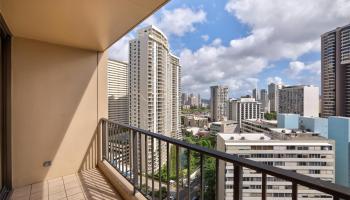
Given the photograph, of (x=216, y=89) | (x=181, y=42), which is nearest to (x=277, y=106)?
(x=216, y=89)

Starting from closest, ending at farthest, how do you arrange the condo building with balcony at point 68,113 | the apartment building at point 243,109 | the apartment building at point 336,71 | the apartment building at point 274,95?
the condo building with balcony at point 68,113 < the apartment building at point 336,71 < the apartment building at point 243,109 < the apartment building at point 274,95

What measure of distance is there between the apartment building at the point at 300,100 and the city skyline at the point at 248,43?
802mm

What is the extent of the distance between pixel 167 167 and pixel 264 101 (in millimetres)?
22531

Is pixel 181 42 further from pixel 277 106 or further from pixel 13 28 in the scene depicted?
pixel 13 28

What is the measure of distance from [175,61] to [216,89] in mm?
7898

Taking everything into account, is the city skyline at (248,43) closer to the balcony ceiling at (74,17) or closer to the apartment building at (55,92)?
the apartment building at (55,92)

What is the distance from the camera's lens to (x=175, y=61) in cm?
1545

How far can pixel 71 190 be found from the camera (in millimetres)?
2859

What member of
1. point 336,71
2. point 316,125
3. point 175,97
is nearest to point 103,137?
point 316,125

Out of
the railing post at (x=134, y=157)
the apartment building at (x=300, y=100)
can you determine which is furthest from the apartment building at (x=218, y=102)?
the railing post at (x=134, y=157)

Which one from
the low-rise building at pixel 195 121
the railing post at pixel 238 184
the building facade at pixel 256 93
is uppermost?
the building facade at pixel 256 93

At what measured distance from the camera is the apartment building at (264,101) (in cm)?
2066

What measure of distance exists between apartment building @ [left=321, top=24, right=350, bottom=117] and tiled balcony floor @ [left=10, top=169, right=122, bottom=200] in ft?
36.7

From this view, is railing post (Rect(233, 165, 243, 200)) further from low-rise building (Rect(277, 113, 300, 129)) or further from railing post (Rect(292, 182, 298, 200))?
low-rise building (Rect(277, 113, 300, 129))
